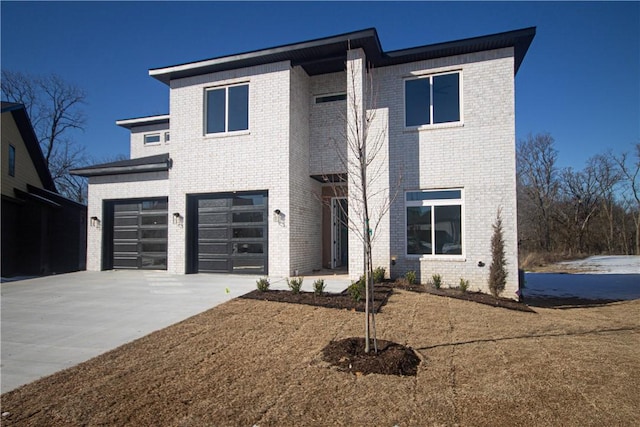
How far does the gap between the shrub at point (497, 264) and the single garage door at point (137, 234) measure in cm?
1008

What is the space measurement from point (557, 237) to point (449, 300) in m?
26.5

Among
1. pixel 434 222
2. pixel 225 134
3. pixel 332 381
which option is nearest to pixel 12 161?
pixel 225 134

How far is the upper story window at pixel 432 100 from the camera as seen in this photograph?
10078mm

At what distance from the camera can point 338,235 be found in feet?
43.2

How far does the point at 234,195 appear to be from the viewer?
36.0 ft

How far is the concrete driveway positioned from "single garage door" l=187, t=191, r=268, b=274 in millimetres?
566

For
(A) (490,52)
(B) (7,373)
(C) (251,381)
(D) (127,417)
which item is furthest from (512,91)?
(B) (7,373)

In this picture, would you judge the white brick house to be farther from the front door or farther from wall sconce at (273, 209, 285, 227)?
the front door

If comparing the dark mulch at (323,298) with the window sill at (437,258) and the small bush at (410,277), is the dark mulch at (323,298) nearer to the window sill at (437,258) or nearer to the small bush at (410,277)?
the small bush at (410,277)

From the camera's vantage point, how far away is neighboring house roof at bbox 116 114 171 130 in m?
17.6

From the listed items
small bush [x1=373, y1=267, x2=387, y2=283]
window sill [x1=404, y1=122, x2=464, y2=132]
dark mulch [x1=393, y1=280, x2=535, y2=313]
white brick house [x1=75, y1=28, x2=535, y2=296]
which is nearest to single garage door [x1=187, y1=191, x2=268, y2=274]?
white brick house [x1=75, y1=28, x2=535, y2=296]

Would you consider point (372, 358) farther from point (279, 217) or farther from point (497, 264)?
point (279, 217)

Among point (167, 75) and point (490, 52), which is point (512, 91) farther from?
point (167, 75)

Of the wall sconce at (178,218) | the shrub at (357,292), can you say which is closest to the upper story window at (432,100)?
the shrub at (357,292)
